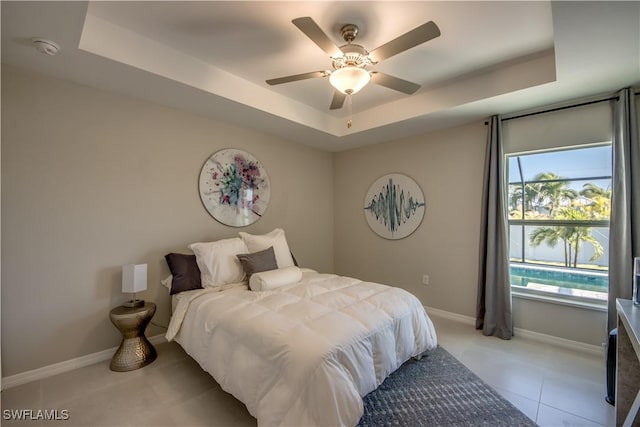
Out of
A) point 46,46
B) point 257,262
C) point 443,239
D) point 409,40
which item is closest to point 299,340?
point 257,262

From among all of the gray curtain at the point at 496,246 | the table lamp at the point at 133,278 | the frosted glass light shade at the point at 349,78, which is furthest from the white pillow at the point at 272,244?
the gray curtain at the point at 496,246

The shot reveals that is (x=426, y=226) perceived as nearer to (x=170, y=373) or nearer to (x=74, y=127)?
(x=170, y=373)

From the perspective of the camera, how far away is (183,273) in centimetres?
267

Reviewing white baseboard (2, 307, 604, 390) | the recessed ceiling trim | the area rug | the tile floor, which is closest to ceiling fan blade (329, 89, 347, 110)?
the recessed ceiling trim

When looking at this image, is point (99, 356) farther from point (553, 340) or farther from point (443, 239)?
point (553, 340)

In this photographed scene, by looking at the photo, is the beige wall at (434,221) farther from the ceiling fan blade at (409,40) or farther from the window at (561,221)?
the ceiling fan blade at (409,40)

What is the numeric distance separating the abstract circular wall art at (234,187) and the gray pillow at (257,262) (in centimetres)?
74

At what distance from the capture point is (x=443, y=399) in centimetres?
198

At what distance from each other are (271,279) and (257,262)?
317 mm

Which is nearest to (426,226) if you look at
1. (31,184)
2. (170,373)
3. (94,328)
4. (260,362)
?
(260,362)

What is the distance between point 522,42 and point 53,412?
4211 millimetres

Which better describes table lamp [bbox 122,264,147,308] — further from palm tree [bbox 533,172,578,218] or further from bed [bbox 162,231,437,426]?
palm tree [bbox 533,172,578,218]

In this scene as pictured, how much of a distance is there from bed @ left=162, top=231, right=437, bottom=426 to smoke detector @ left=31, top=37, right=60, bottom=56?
1.99 m

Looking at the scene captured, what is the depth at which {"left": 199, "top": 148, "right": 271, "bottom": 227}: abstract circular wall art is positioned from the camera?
322 cm
